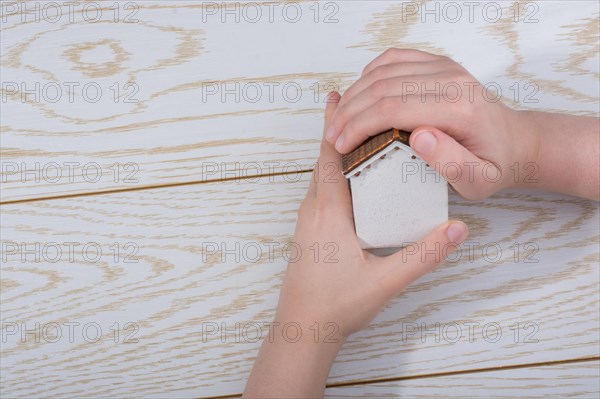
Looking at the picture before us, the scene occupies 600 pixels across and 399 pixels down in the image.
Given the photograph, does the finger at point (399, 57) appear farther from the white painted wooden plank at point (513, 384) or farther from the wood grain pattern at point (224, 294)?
the white painted wooden plank at point (513, 384)

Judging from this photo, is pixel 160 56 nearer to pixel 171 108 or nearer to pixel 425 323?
pixel 171 108

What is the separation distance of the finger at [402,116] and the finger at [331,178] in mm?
60

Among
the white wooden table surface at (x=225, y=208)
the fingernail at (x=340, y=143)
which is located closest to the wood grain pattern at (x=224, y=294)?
the white wooden table surface at (x=225, y=208)

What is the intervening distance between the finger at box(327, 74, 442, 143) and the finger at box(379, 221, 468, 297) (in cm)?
11

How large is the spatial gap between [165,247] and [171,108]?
0.13m

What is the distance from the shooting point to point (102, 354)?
64 centimetres

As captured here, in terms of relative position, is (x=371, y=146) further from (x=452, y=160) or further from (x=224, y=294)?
(x=224, y=294)

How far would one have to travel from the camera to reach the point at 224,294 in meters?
0.64

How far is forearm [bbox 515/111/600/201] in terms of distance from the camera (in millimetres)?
603

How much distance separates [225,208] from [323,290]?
0.13 metres

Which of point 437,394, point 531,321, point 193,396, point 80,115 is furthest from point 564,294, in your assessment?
point 80,115

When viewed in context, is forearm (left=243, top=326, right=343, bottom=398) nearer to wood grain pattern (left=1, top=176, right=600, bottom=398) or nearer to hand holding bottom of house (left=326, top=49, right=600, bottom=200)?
wood grain pattern (left=1, top=176, right=600, bottom=398)

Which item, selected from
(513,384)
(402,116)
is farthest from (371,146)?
(513,384)

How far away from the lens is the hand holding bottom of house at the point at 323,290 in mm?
575
